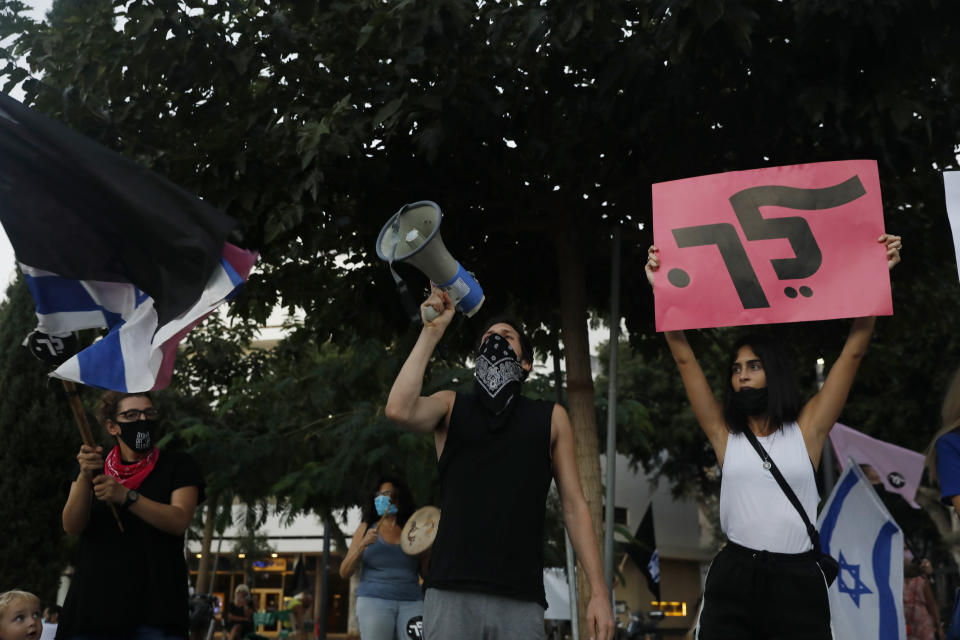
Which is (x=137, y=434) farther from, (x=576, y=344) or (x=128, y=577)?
(x=576, y=344)

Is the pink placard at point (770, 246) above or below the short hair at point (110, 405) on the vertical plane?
above

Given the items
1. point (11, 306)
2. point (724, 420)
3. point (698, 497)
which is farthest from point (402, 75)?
point (698, 497)

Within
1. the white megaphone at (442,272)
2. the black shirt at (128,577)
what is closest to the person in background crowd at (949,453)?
the white megaphone at (442,272)

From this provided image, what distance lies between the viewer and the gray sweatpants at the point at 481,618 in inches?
137

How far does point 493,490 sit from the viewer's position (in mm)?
3648

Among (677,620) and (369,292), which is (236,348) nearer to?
(369,292)

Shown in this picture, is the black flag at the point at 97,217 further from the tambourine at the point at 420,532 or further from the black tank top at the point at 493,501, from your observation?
the tambourine at the point at 420,532

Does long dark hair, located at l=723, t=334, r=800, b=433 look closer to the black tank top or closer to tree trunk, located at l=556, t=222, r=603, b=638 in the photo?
the black tank top

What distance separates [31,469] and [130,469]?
1308cm

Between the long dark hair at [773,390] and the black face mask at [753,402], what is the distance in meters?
0.02

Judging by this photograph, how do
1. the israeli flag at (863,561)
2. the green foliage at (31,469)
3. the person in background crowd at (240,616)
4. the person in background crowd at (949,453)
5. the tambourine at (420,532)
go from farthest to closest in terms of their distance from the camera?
the person in background crowd at (240,616) < the green foliage at (31,469) < the tambourine at (420,532) < the israeli flag at (863,561) < the person in background crowd at (949,453)

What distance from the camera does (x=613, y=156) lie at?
768cm

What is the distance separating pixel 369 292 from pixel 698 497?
93.6 ft

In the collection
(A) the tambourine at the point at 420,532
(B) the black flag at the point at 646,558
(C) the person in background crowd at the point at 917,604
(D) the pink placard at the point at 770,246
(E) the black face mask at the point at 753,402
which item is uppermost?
(D) the pink placard at the point at 770,246
